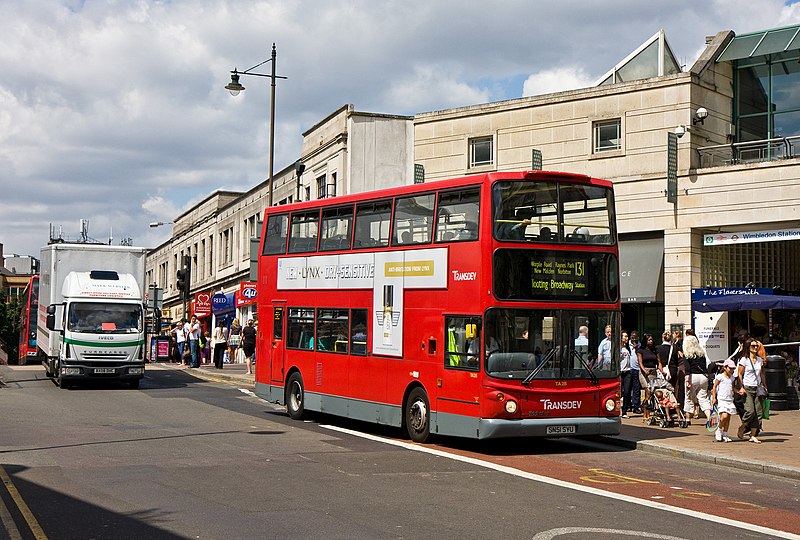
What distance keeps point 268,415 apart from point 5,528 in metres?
12.4

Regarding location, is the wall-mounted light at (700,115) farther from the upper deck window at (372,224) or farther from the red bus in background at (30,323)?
the red bus in background at (30,323)

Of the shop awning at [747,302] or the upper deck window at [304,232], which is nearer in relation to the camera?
the upper deck window at [304,232]

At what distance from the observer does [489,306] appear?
14914mm

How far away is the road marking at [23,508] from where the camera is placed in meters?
8.74

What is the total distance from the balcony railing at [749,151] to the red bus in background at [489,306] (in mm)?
14113

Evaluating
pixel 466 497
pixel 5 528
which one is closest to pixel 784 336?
pixel 466 497

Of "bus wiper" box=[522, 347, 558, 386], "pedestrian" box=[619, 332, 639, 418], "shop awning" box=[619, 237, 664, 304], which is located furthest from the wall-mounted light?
"bus wiper" box=[522, 347, 558, 386]

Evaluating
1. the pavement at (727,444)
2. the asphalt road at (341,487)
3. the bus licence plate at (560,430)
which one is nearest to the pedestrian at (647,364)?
the pavement at (727,444)

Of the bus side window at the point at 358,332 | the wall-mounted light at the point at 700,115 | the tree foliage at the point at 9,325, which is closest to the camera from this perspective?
the bus side window at the point at 358,332

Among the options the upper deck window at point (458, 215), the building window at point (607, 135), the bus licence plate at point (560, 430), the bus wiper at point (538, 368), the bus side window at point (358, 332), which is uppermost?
the building window at point (607, 135)

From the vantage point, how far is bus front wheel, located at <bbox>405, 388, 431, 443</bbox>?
53.3 ft

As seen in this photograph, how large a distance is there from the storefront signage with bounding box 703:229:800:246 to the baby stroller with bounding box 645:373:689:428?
10327 millimetres

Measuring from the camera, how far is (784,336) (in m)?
28.2

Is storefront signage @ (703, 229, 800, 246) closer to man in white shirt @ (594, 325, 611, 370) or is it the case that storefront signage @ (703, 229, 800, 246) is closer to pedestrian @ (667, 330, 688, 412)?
pedestrian @ (667, 330, 688, 412)
